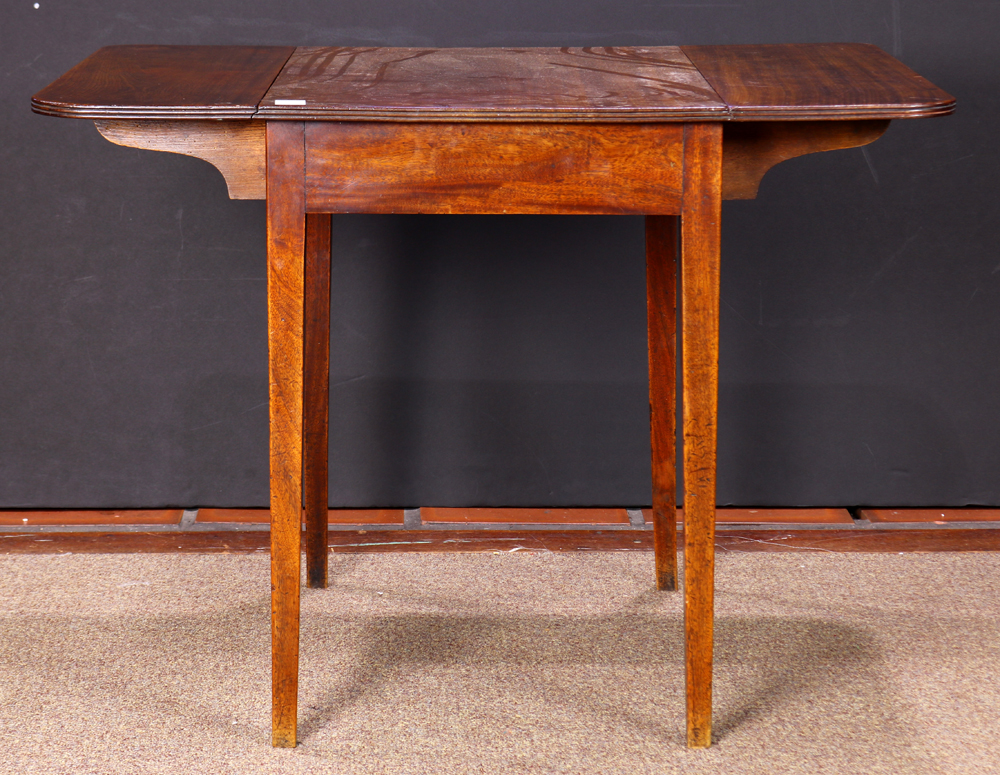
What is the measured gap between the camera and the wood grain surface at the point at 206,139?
1.11 m

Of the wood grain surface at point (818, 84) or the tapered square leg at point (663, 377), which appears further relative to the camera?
the tapered square leg at point (663, 377)

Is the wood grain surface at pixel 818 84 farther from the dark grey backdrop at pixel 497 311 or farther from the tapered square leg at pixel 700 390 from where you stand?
the dark grey backdrop at pixel 497 311

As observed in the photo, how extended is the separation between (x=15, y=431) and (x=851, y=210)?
169 cm

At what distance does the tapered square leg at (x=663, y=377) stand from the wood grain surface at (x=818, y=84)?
0.29 m

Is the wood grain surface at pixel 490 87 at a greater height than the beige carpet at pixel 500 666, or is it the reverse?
the wood grain surface at pixel 490 87

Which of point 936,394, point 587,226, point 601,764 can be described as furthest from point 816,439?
point 601,764

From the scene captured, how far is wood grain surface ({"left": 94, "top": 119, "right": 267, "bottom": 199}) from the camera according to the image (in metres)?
1.11

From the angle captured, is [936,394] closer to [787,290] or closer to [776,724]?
[787,290]

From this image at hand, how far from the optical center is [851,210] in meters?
1.89

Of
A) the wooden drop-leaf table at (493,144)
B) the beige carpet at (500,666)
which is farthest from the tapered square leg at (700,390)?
the beige carpet at (500,666)

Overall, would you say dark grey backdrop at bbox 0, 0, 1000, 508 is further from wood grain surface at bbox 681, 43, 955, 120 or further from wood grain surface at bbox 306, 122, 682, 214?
wood grain surface at bbox 306, 122, 682, 214

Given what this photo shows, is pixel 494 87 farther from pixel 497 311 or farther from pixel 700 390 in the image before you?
pixel 497 311

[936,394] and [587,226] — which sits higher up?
[587,226]

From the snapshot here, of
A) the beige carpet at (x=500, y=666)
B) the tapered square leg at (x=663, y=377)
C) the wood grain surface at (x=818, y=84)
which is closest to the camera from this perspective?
the wood grain surface at (x=818, y=84)
